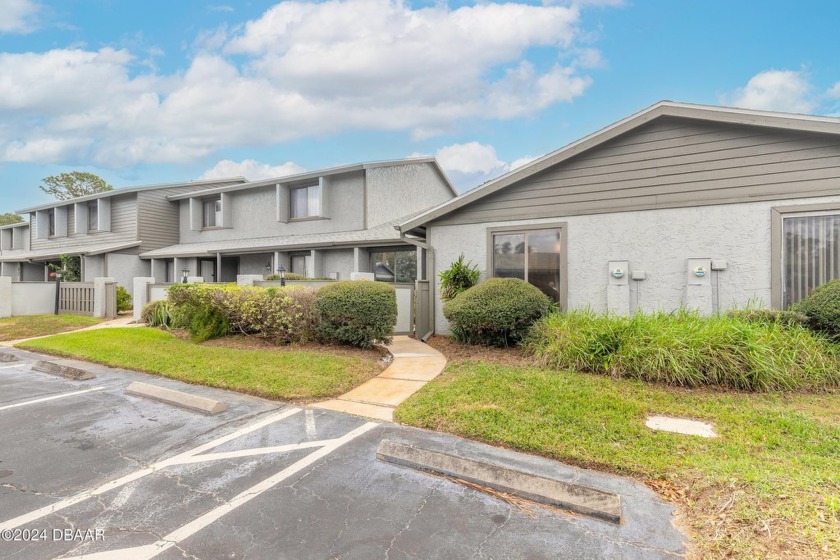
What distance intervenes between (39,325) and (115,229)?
1064cm

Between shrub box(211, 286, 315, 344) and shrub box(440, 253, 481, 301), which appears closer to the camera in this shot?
shrub box(211, 286, 315, 344)

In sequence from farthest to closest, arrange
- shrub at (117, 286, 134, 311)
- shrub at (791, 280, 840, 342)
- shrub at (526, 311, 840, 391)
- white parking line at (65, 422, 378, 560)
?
shrub at (117, 286, 134, 311)
shrub at (791, 280, 840, 342)
shrub at (526, 311, 840, 391)
white parking line at (65, 422, 378, 560)

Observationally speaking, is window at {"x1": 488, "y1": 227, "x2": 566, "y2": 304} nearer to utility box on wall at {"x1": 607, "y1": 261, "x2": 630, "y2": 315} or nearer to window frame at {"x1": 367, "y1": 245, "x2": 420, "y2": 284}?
utility box on wall at {"x1": 607, "y1": 261, "x2": 630, "y2": 315}

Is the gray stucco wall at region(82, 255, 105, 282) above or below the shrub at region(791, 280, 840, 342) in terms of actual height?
above

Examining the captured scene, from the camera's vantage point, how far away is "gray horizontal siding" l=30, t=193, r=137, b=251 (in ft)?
65.7

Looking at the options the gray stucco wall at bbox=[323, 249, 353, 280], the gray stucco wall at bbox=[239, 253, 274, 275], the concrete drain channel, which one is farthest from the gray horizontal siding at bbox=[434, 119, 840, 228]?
the gray stucco wall at bbox=[239, 253, 274, 275]

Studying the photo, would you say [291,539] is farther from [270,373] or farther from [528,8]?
[528,8]

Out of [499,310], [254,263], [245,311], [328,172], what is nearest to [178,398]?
[245,311]

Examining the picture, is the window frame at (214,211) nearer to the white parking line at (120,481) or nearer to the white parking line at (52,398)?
the white parking line at (52,398)

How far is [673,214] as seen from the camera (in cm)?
773

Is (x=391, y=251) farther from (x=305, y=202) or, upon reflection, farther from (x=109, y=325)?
(x=109, y=325)

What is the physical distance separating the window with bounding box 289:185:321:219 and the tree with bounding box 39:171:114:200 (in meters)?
37.2

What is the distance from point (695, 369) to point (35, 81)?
90.6 ft

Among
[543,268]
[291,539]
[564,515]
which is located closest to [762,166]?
[543,268]
